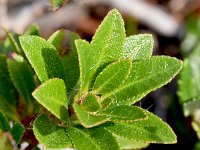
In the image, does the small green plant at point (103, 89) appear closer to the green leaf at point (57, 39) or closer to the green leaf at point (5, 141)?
the green leaf at point (5, 141)

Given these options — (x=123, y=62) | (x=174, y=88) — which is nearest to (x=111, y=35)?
(x=123, y=62)

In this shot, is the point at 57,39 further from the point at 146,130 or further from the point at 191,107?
the point at 191,107

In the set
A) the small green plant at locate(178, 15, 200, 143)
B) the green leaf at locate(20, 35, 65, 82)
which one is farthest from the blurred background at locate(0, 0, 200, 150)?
the green leaf at locate(20, 35, 65, 82)

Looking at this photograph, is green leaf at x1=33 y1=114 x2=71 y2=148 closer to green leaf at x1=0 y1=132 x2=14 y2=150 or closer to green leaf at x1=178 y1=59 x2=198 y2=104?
green leaf at x1=0 y1=132 x2=14 y2=150

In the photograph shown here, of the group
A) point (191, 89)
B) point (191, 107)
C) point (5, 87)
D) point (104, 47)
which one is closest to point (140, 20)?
point (191, 89)

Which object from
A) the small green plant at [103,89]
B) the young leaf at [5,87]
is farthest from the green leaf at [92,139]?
the young leaf at [5,87]

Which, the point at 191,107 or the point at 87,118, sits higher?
the point at 87,118
